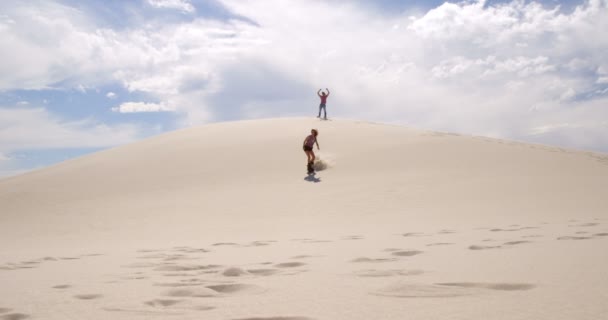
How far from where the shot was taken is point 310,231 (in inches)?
234

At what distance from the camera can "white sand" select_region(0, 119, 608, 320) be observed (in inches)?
83.3

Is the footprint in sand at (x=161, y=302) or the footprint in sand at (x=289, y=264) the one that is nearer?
the footprint in sand at (x=161, y=302)

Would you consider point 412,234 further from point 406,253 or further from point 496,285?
point 496,285

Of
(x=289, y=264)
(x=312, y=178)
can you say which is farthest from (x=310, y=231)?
(x=312, y=178)

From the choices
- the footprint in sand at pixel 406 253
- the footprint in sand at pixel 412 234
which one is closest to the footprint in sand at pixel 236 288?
the footprint in sand at pixel 406 253

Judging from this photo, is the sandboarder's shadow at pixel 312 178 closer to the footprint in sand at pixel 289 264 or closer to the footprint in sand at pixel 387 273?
the footprint in sand at pixel 289 264

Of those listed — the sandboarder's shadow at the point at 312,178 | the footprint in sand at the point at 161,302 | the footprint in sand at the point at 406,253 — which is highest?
the sandboarder's shadow at the point at 312,178

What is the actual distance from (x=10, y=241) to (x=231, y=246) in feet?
15.2

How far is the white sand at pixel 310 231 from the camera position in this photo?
2.12m

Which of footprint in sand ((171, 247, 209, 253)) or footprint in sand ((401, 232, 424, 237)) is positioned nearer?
footprint in sand ((171, 247, 209, 253))

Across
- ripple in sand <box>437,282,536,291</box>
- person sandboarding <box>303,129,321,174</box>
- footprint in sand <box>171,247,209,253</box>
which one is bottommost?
footprint in sand <box>171,247,209,253</box>

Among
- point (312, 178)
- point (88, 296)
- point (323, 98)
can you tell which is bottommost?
point (88, 296)

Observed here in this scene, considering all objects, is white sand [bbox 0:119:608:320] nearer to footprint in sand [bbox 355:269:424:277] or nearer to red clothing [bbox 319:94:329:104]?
footprint in sand [bbox 355:269:424:277]

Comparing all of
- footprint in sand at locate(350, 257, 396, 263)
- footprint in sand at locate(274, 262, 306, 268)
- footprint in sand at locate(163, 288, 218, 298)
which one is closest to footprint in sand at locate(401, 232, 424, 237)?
footprint in sand at locate(350, 257, 396, 263)
